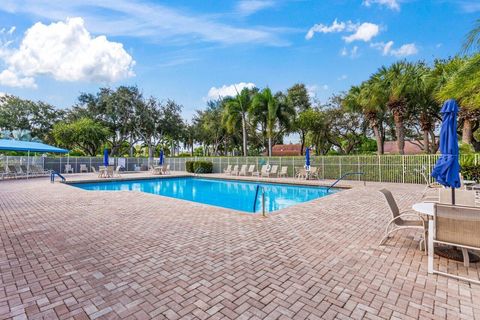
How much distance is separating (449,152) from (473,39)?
2803mm

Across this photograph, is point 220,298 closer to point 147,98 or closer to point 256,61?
point 256,61

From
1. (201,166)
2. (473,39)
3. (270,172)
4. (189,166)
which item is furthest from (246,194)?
(189,166)

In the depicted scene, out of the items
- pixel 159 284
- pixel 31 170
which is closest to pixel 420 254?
pixel 159 284

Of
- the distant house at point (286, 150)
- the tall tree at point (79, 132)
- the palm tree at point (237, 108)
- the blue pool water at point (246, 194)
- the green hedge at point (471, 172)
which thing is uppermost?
the palm tree at point (237, 108)

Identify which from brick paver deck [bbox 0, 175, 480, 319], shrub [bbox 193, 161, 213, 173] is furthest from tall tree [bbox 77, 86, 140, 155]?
brick paver deck [bbox 0, 175, 480, 319]

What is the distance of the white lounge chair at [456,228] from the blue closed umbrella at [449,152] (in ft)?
2.91

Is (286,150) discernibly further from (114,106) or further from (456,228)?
(456,228)

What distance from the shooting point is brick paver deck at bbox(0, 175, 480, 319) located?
2322mm

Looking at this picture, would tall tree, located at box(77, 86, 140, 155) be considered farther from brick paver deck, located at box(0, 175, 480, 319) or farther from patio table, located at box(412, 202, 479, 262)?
patio table, located at box(412, 202, 479, 262)

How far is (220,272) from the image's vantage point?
3.08 metres

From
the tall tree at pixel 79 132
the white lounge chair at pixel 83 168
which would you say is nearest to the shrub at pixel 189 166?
the white lounge chair at pixel 83 168

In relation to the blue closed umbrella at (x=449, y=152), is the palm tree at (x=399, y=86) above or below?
above

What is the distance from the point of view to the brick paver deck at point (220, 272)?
2322mm

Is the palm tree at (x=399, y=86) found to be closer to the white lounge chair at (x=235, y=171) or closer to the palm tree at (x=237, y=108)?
the palm tree at (x=237, y=108)
